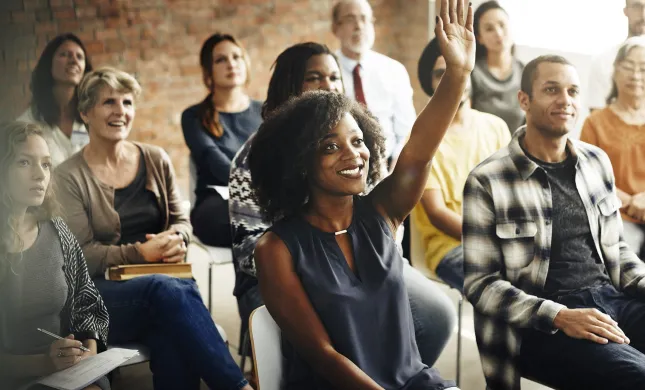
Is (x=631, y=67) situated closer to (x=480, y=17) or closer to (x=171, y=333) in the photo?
(x=480, y=17)

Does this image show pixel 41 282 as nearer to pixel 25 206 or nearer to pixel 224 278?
pixel 25 206

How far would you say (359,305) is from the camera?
191 centimetres

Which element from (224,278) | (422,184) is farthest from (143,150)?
(422,184)

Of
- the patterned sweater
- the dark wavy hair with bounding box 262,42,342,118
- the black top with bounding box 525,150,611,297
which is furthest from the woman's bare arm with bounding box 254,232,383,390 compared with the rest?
the black top with bounding box 525,150,611,297

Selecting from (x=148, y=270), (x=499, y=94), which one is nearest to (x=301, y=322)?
(x=148, y=270)

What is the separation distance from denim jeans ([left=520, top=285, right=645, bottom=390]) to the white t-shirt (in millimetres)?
1362

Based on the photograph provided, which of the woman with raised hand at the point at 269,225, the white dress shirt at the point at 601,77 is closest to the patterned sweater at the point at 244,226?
the woman with raised hand at the point at 269,225

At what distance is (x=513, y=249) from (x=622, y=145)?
59cm

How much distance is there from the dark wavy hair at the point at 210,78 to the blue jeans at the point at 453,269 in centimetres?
89

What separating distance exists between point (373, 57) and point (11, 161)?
1.26 m

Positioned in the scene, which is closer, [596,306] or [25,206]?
[25,206]

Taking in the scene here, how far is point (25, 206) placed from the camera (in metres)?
2.06

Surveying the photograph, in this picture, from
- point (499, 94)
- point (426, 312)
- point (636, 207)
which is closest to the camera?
point (426, 312)

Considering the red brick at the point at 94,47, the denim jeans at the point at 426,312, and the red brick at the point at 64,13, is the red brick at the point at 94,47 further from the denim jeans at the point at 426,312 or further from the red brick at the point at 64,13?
the denim jeans at the point at 426,312
